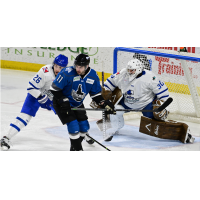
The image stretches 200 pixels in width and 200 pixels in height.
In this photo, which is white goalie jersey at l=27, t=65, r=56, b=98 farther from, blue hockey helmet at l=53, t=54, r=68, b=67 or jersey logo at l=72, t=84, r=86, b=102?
jersey logo at l=72, t=84, r=86, b=102

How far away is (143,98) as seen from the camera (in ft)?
12.1

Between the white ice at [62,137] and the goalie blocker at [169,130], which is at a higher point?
the goalie blocker at [169,130]

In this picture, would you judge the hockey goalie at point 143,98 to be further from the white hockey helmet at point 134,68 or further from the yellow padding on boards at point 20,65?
the yellow padding on boards at point 20,65

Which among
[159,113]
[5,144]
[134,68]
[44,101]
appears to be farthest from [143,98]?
[5,144]

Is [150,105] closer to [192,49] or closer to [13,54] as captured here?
[192,49]

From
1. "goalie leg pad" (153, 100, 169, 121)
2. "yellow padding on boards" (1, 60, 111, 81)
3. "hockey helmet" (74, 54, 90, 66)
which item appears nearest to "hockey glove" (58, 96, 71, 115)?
"hockey helmet" (74, 54, 90, 66)

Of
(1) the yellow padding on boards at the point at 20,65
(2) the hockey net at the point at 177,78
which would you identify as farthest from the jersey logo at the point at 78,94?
(1) the yellow padding on boards at the point at 20,65

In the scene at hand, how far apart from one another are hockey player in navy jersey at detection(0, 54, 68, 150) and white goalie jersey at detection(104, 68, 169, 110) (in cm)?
73

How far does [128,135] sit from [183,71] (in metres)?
1.20

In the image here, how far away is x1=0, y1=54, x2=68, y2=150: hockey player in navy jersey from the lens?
3275mm

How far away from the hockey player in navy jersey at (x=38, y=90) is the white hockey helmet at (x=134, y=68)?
0.67 metres

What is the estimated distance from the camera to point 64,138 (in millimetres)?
3779

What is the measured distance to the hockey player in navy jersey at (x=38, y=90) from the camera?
3275mm

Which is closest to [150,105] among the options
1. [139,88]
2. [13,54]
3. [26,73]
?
[139,88]
